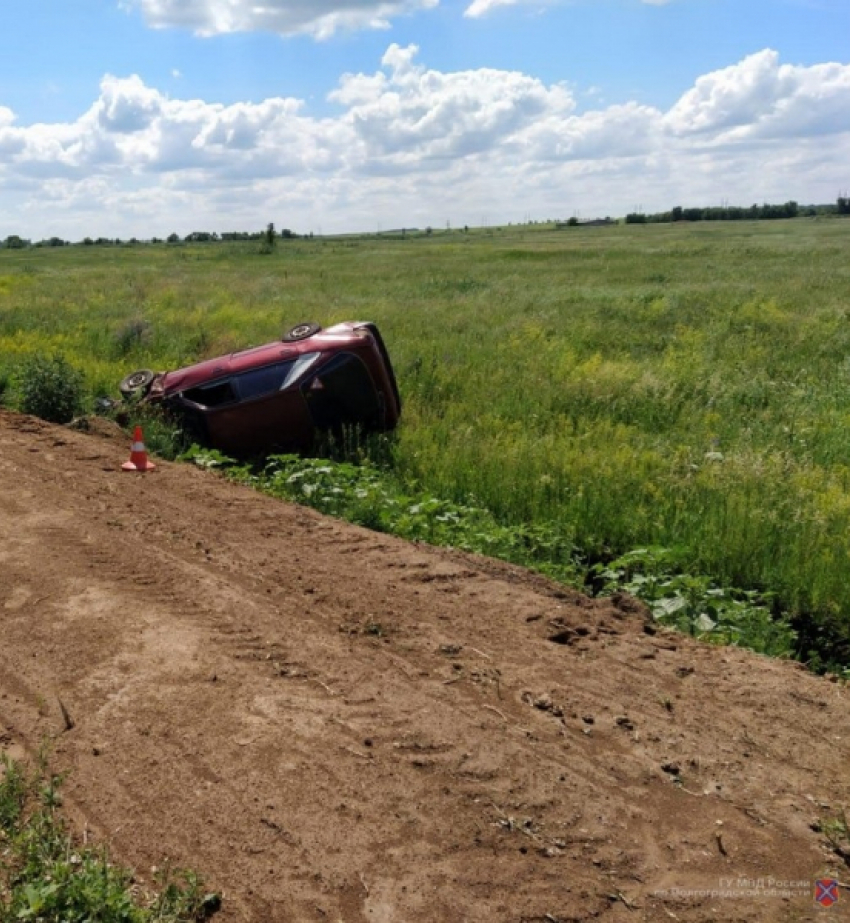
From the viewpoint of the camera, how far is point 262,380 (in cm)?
955

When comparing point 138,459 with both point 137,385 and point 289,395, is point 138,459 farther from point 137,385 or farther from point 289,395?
point 137,385

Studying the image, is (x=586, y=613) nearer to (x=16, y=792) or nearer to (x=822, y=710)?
(x=822, y=710)

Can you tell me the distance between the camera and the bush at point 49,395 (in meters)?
10.8

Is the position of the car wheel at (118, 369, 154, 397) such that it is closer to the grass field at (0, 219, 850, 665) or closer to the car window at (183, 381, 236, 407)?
the car window at (183, 381, 236, 407)

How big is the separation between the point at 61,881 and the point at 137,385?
327 inches

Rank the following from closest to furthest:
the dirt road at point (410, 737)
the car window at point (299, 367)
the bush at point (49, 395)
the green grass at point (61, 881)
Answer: the green grass at point (61, 881), the dirt road at point (410, 737), the car window at point (299, 367), the bush at point (49, 395)

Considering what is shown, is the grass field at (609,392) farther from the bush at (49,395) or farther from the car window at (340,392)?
the bush at (49,395)

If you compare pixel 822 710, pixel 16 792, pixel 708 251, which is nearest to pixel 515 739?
pixel 822 710

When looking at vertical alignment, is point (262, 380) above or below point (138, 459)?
above

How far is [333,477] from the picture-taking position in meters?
→ 8.40

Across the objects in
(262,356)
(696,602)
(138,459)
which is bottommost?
(696,602)

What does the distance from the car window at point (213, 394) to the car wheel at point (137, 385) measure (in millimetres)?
749

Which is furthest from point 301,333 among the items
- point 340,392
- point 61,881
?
point 61,881

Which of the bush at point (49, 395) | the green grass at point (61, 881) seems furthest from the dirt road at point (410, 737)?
the bush at point (49, 395)
